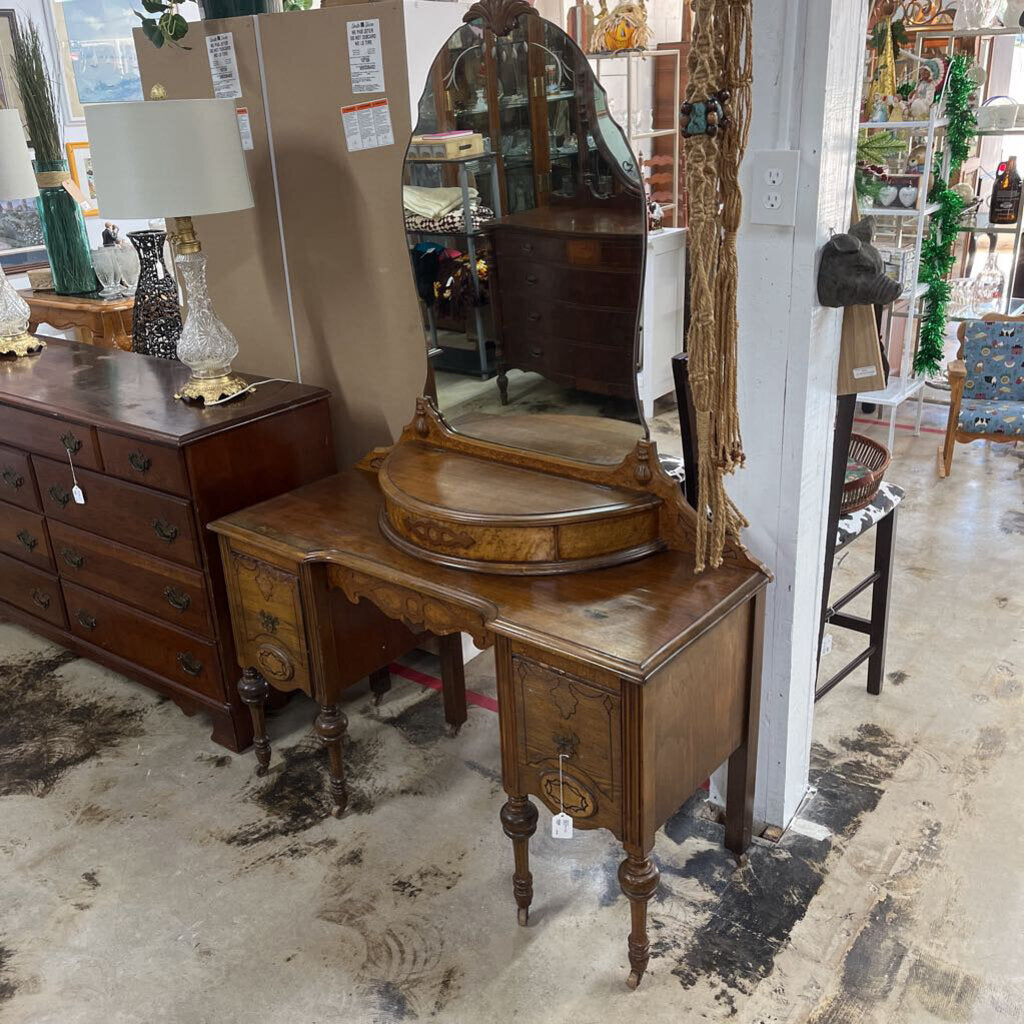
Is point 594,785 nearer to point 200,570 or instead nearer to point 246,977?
point 246,977

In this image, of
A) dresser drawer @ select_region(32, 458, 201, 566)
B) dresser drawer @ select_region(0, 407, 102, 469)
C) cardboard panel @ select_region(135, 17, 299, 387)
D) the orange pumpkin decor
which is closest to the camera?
dresser drawer @ select_region(32, 458, 201, 566)

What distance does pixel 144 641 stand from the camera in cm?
291

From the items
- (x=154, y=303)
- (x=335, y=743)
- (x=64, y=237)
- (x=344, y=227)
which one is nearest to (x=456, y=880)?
(x=335, y=743)

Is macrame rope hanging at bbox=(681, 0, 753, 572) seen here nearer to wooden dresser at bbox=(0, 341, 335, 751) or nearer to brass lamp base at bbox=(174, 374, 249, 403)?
wooden dresser at bbox=(0, 341, 335, 751)

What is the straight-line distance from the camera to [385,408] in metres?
Result: 2.96

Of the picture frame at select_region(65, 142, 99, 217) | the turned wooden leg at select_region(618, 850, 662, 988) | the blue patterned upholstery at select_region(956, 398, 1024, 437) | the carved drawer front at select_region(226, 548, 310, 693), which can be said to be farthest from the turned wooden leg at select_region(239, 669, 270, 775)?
the picture frame at select_region(65, 142, 99, 217)

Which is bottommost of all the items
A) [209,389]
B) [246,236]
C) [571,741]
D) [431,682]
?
[431,682]

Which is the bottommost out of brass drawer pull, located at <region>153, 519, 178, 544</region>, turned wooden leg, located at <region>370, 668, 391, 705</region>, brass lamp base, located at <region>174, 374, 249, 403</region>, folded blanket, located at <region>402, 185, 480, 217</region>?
turned wooden leg, located at <region>370, 668, 391, 705</region>

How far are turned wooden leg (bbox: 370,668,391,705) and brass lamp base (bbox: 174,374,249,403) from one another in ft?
3.04

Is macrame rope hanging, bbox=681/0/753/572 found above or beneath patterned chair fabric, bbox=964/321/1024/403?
above

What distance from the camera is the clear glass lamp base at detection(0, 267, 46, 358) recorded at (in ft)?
10.9

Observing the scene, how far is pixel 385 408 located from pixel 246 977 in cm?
153

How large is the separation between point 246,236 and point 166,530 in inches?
38.3

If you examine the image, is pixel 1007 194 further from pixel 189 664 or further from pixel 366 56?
pixel 189 664
